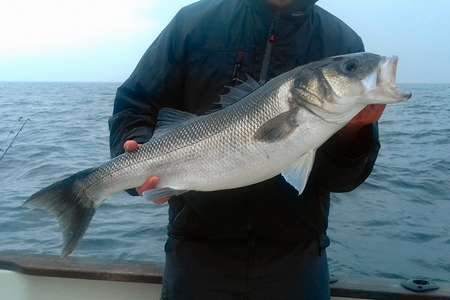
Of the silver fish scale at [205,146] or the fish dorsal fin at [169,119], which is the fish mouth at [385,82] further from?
the fish dorsal fin at [169,119]

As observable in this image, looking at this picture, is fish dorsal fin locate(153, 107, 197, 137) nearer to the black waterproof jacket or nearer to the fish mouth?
the black waterproof jacket

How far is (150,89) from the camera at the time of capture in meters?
3.04

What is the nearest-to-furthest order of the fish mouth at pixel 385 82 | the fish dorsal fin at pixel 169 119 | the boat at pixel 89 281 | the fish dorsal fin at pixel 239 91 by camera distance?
the fish mouth at pixel 385 82 < the fish dorsal fin at pixel 239 91 < the fish dorsal fin at pixel 169 119 < the boat at pixel 89 281

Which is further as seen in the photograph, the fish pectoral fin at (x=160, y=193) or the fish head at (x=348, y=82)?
the fish pectoral fin at (x=160, y=193)

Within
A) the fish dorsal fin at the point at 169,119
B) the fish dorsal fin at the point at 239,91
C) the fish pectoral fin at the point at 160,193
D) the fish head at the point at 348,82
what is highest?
the fish head at the point at 348,82

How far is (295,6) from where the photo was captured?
295 centimetres

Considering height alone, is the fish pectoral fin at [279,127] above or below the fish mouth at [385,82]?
below

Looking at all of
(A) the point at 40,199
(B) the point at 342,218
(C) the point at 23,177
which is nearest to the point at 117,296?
(A) the point at 40,199

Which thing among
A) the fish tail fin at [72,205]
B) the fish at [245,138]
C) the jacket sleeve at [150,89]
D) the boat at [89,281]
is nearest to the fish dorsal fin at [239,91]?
the fish at [245,138]

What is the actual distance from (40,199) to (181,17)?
1214 mm

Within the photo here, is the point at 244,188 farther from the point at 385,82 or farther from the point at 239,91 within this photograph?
the point at 385,82

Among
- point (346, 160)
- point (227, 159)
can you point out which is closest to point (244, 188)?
point (227, 159)

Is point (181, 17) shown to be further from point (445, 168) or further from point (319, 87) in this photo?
point (445, 168)

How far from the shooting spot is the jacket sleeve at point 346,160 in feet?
9.17
